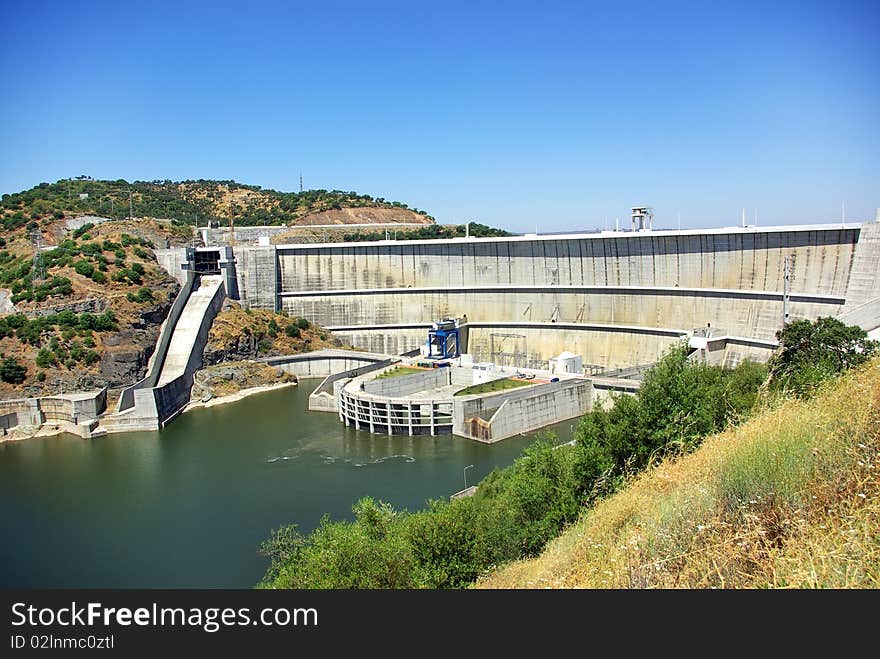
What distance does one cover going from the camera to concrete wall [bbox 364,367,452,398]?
76.1ft

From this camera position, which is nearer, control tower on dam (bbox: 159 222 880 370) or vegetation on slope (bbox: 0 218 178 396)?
control tower on dam (bbox: 159 222 880 370)

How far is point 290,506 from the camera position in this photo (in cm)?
1493

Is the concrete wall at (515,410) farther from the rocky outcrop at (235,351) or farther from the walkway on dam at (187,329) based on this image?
the rocky outcrop at (235,351)

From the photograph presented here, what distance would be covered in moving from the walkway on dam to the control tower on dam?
4.20 ft

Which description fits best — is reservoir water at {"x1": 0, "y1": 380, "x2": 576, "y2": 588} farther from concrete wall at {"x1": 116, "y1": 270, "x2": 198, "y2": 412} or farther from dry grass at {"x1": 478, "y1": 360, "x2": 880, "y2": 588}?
dry grass at {"x1": 478, "y1": 360, "x2": 880, "y2": 588}

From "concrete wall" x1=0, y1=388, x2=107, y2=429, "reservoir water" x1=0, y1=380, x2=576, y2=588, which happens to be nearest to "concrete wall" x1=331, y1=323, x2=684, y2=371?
"reservoir water" x1=0, y1=380, x2=576, y2=588

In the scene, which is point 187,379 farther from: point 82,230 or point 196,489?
point 82,230

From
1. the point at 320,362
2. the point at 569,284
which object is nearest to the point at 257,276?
the point at 320,362

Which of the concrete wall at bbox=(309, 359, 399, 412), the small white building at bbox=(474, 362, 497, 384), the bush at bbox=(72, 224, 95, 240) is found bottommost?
the concrete wall at bbox=(309, 359, 399, 412)

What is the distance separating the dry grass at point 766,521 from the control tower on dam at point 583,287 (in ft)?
54.5

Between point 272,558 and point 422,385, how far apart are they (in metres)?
13.1

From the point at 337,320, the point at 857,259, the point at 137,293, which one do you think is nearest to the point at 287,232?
the point at 337,320

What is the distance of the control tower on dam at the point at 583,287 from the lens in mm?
22062

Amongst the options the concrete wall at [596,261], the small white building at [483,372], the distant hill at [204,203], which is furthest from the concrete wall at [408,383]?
the distant hill at [204,203]
